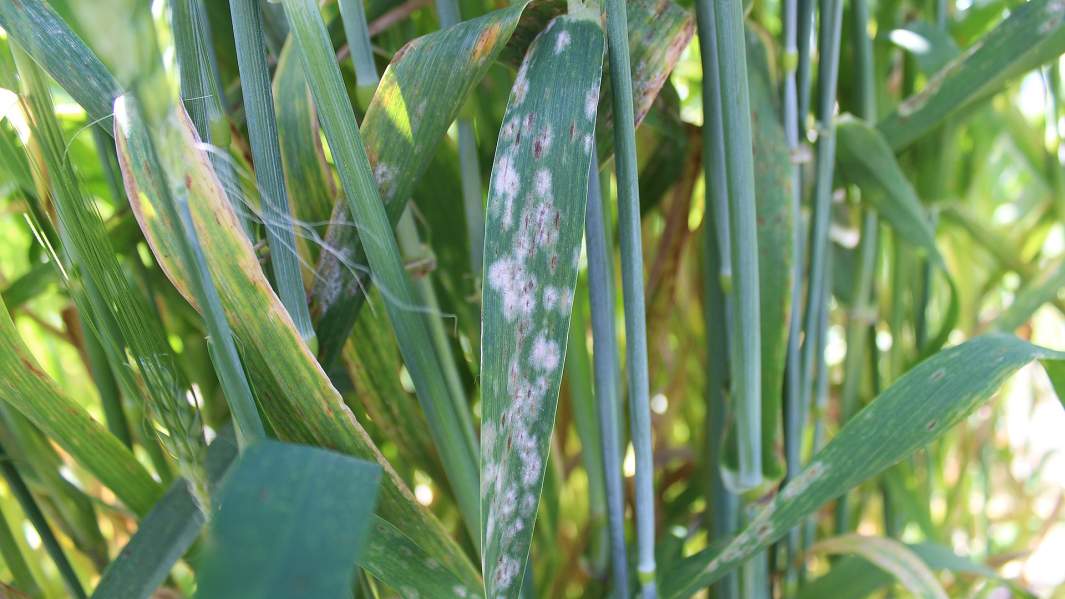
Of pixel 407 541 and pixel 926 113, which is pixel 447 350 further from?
pixel 926 113

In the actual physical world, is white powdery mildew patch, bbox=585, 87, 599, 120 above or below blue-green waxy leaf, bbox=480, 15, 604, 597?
above

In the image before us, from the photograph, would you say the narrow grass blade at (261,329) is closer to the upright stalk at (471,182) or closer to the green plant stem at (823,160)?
the upright stalk at (471,182)

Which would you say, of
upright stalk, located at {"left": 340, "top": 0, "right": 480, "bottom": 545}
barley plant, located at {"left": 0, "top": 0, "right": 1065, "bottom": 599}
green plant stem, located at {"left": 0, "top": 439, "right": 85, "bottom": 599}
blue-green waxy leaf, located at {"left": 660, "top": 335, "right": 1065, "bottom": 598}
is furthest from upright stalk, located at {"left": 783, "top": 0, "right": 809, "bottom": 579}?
green plant stem, located at {"left": 0, "top": 439, "right": 85, "bottom": 599}

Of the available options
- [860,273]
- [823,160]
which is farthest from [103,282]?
[860,273]

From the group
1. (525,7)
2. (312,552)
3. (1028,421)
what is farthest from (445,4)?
(1028,421)

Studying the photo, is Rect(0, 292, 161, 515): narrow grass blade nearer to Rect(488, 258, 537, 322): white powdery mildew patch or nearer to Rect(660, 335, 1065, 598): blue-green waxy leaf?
Rect(488, 258, 537, 322): white powdery mildew patch

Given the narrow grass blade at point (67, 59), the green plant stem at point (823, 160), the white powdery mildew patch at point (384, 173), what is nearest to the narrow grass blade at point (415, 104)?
the white powdery mildew patch at point (384, 173)
